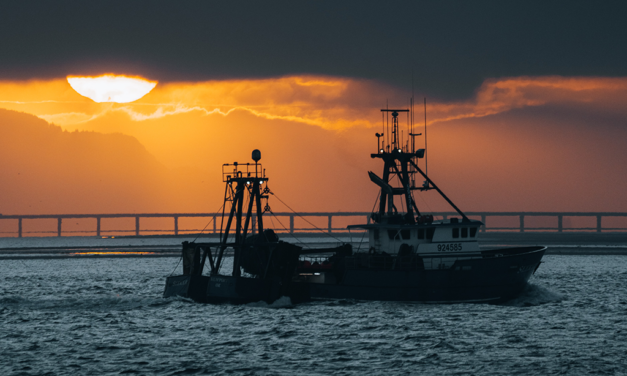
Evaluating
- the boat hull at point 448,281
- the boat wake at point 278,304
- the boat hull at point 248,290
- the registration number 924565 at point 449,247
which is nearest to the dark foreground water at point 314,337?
the boat wake at point 278,304

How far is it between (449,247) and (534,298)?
8.90m

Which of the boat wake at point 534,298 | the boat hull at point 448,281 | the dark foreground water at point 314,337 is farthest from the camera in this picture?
the boat wake at point 534,298

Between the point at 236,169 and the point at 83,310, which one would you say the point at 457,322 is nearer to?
the point at 236,169

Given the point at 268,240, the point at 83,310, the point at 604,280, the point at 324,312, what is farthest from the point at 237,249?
the point at 604,280

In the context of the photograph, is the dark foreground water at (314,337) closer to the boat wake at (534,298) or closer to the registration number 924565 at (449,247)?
the boat wake at (534,298)

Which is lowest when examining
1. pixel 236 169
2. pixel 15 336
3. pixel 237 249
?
pixel 15 336

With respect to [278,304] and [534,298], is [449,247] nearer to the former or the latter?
[534,298]

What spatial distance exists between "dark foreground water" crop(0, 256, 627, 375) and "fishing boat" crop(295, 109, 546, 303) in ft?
3.39

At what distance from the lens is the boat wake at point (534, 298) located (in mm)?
49719

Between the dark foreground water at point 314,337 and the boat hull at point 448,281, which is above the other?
the boat hull at point 448,281

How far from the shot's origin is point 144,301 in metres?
54.7

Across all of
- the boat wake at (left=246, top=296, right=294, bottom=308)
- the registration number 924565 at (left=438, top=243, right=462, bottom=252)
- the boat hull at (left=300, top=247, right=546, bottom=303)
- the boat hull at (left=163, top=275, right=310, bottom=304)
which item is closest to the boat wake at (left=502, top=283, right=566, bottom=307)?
the boat hull at (left=300, top=247, right=546, bottom=303)

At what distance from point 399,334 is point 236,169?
18287 millimetres

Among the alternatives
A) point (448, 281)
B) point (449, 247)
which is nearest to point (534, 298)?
point (449, 247)
